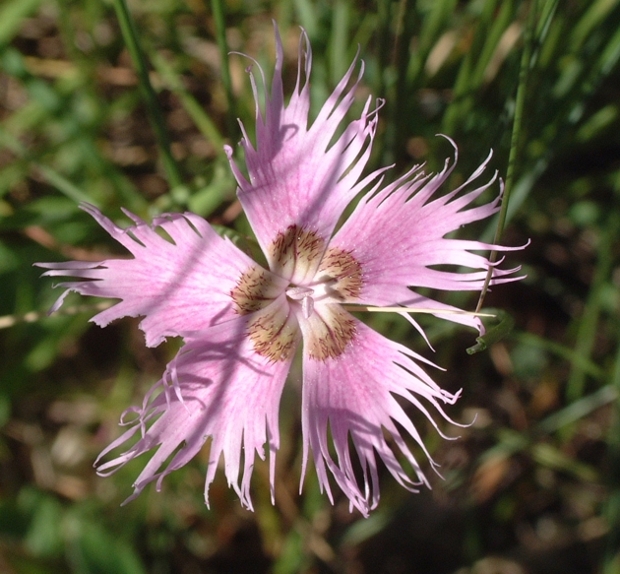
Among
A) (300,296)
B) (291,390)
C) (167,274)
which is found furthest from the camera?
(291,390)

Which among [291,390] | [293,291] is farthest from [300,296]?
[291,390]

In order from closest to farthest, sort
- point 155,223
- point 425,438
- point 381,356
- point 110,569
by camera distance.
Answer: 1. point 155,223
2. point 381,356
3. point 110,569
4. point 425,438

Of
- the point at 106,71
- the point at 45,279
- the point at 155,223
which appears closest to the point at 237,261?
the point at 155,223

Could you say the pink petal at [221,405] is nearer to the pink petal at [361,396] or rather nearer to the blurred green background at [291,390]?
the pink petal at [361,396]

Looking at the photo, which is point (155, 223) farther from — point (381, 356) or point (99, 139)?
point (99, 139)

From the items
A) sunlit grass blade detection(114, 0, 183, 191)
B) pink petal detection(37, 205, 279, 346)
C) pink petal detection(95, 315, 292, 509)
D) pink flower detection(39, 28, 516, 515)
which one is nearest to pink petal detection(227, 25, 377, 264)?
pink flower detection(39, 28, 516, 515)

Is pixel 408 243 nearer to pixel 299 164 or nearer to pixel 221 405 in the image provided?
pixel 299 164

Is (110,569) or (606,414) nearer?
(110,569)
